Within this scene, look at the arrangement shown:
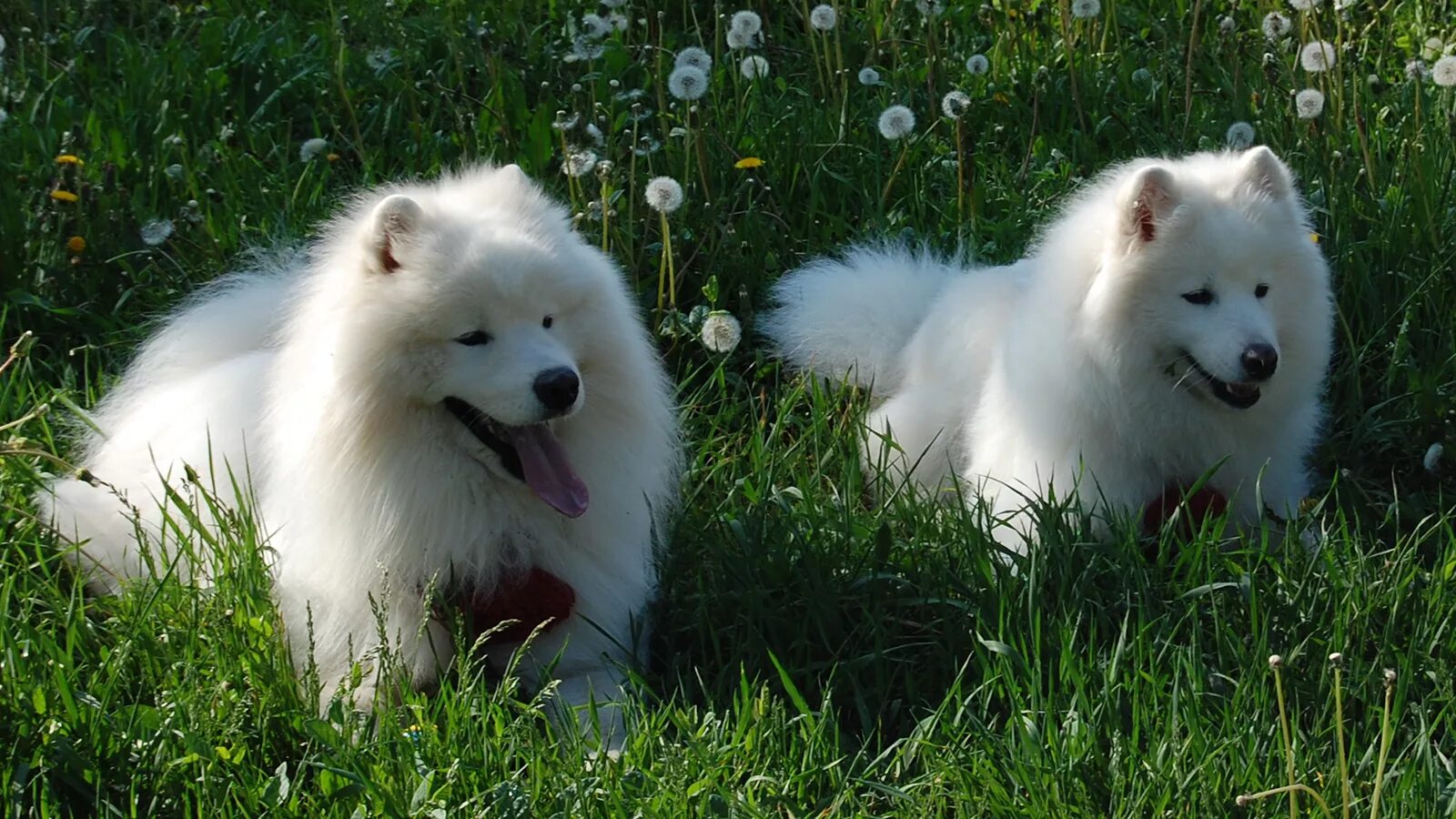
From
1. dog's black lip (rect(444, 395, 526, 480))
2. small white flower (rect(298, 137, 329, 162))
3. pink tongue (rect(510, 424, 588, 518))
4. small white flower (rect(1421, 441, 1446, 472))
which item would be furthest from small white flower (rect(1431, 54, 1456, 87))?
small white flower (rect(298, 137, 329, 162))

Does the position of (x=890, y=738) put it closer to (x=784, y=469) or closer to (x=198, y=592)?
(x=784, y=469)

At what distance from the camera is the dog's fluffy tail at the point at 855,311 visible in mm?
4352

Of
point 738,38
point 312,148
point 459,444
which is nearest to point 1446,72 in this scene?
point 738,38

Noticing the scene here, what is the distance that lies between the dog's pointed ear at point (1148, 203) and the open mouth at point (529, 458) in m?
1.27

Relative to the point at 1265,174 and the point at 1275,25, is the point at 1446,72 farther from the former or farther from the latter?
the point at 1265,174

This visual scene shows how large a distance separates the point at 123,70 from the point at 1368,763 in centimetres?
462

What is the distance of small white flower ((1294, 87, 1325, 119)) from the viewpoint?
4.47 meters

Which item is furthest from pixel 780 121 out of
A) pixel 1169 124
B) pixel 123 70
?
pixel 123 70

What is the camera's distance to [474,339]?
9.87 feet

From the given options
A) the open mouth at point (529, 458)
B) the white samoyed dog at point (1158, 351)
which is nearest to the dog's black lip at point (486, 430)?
the open mouth at point (529, 458)

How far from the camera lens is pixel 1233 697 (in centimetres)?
272

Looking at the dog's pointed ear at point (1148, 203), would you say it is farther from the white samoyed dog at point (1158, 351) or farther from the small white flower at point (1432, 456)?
the small white flower at point (1432, 456)

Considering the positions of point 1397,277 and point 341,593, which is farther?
point 1397,277

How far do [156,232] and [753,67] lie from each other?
191 centimetres
